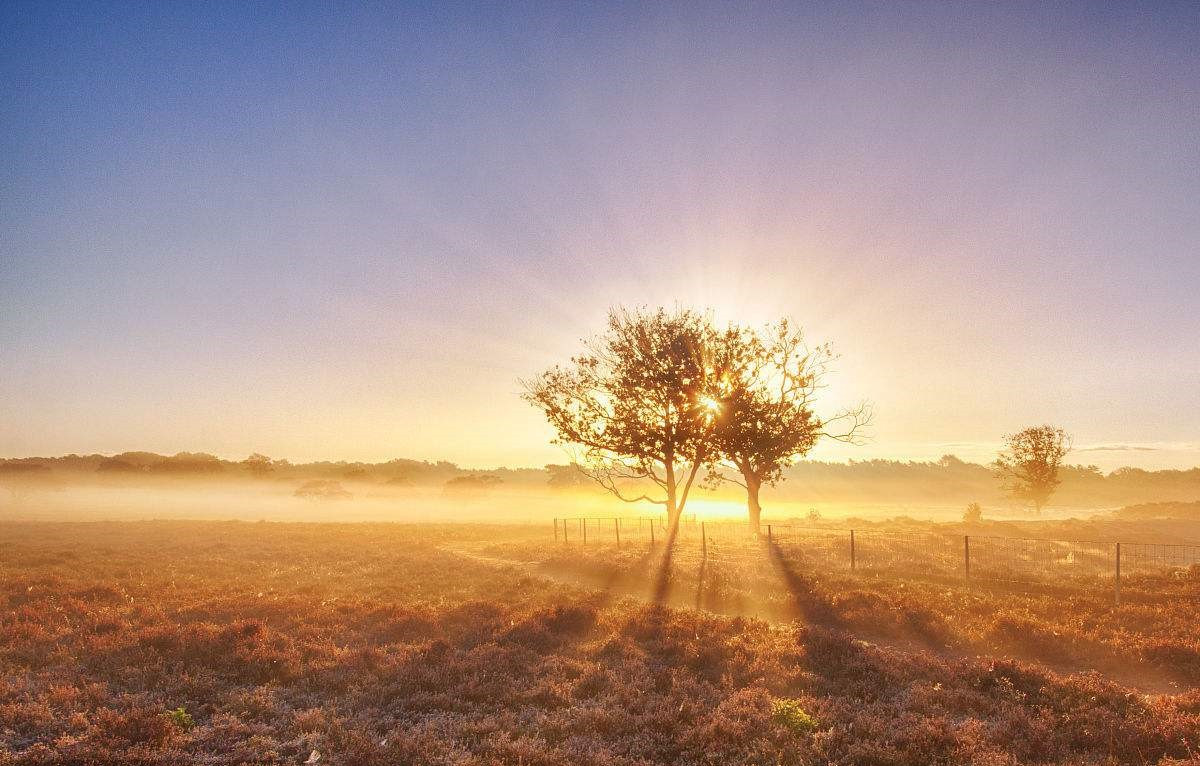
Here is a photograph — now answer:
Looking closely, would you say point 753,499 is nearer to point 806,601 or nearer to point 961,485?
point 806,601

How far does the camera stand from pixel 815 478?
195500 millimetres

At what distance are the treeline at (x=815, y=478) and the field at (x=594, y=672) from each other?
126m

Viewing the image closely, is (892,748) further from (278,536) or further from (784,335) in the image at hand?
(278,536)

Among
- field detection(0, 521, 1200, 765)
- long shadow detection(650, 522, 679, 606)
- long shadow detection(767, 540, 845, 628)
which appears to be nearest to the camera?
field detection(0, 521, 1200, 765)

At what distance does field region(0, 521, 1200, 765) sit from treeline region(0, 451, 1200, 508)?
414ft

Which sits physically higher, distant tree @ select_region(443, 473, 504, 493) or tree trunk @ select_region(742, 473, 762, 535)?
tree trunk @ select_region(742, 473, 762, 535)

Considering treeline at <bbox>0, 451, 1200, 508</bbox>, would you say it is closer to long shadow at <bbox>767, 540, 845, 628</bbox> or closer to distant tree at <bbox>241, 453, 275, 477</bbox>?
distant tree at <bbox>241, 453, 275, 477</bbox>

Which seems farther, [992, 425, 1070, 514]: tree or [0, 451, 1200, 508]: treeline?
[0, 451, 1200, 508]: treeline

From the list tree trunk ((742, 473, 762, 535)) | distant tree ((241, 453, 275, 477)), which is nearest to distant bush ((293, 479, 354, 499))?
distant tree ((241, 453, 275, 477))

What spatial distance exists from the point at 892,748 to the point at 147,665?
49.4ft

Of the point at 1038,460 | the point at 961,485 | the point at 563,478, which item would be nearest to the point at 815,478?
the point at 961,485

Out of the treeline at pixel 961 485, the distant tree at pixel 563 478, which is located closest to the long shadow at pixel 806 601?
the treeline at pixel 961 485

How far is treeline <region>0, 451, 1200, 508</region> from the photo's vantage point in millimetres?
139750

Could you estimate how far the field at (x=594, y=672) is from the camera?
31.7ft
